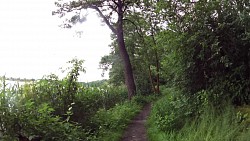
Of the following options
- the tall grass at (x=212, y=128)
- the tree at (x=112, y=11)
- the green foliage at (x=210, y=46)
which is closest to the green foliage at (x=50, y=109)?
the tall grass at (x=212, y=128)

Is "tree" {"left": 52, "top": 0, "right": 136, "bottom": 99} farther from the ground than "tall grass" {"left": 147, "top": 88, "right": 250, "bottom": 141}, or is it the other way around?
"tree" {"left": 52, "top": 0, "right": 136, "bottom": 99}

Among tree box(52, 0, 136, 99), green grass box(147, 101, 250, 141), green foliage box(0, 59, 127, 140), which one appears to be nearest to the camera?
green foliage box(0, 59, 127, 140)

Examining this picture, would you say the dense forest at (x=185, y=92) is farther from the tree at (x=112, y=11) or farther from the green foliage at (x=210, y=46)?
the tree at (x=112, y=11)

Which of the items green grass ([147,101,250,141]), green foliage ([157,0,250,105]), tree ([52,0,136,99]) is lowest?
green grass ([147,101,250,141])

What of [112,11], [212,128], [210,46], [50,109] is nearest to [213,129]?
[212,128]

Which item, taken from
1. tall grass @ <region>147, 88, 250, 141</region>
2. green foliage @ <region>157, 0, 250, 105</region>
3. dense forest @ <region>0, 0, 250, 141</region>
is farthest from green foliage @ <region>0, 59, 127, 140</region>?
green foliage @ <region>157, 0, 250, 105</region>

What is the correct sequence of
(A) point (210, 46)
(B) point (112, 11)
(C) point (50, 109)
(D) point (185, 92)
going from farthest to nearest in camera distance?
(B) point (112, 11) → (D) point (185, 92) → (A) point (210, 46) → (C) point (50, 109)

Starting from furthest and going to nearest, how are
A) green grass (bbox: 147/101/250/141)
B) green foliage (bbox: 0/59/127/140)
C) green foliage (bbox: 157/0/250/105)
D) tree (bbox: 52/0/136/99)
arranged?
tree (bbox: 52/0/136/99) < green foliage (bbox: 157/0/250/105) < green grass (bbox: 147/101/250/141) < green foliage (bbox: 0/59/127/140)

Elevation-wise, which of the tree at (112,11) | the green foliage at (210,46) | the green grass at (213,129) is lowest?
the green grass at (213,129)

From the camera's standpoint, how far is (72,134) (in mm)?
5477

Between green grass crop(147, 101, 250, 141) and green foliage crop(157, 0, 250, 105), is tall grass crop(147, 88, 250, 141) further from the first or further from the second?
green foliage crop(157, 0, 250, 105)

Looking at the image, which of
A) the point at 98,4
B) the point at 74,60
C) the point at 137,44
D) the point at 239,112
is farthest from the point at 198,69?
the point at 137,44

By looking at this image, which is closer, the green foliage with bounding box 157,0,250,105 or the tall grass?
the tall grass

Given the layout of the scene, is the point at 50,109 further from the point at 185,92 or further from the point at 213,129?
the point at 185,92
